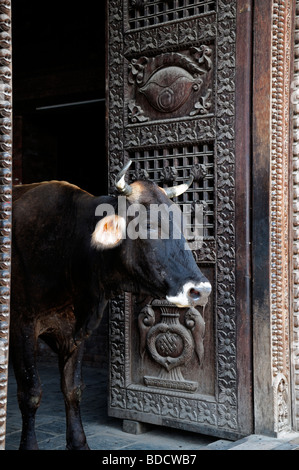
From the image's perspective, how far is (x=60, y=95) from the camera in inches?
295

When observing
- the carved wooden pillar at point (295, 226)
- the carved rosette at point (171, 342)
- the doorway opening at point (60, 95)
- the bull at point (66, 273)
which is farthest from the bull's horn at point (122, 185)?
the doorway opening at point (60, 95)

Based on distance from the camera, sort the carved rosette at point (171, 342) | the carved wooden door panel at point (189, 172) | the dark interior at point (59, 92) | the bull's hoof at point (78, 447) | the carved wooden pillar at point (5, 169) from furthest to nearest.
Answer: the dark interior at point (59, 92) < the carved rosette at point (171, 342) < the carved wooden door panel at point (189, 172) < the bull's hoof at point (78, 447) < the carved wooden pillar at point (5, 169)

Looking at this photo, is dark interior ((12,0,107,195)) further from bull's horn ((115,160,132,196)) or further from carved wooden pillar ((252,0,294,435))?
bull's horn ((115,160,132,196))

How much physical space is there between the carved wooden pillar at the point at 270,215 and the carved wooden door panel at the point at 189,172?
8 cm


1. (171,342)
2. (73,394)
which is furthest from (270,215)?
(73,394)

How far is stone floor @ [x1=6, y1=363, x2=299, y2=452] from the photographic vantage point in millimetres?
4078

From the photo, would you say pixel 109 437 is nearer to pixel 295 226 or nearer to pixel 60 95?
pixel 295 226

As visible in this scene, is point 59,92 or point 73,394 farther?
point 59,92

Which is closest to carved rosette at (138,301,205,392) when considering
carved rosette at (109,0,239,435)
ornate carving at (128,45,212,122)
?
carved rosette at (109,0,239,435)

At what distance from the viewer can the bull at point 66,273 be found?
12.5ft

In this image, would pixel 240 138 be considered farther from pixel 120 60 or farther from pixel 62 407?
pixel 62 407

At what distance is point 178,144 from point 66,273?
1.31 meters

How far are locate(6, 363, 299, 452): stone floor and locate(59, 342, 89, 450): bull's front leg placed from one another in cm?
26

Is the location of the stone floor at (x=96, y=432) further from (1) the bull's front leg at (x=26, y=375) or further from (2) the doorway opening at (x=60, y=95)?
(2) the doorway opening at (x=60, y=95)
